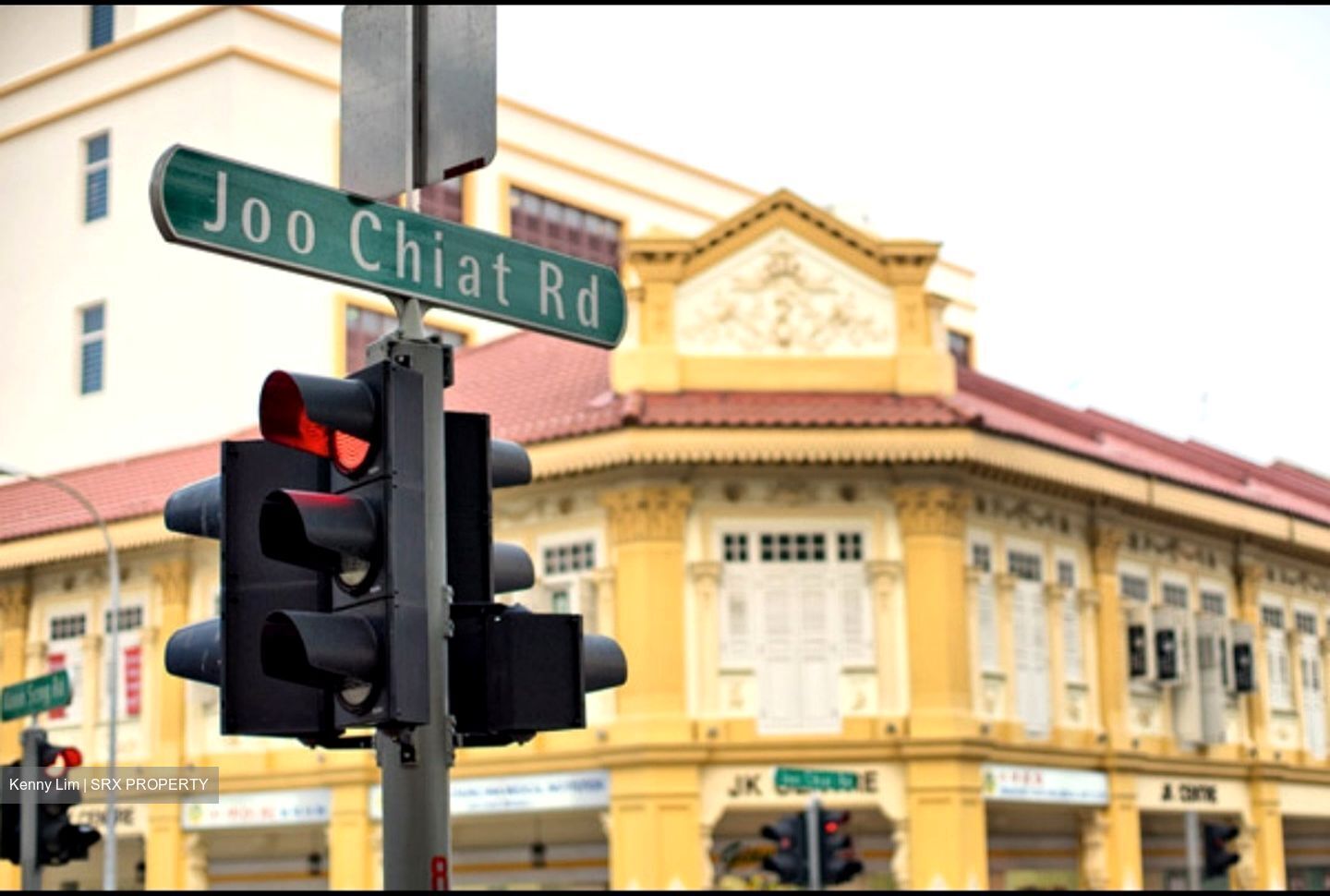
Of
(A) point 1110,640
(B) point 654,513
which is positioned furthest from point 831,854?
(A) point 1110,640

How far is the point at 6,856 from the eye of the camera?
1340 cm

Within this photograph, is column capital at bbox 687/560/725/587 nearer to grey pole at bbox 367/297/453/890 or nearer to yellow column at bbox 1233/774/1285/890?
yellow column at bbox 1233/774/1285/890

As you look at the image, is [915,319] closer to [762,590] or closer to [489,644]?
[762,590]

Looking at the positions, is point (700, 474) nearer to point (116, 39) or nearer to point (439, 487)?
point (116, 39)

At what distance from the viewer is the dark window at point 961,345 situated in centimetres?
4788

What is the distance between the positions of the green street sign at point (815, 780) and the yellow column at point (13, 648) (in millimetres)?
12579

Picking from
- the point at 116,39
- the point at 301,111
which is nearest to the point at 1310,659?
the point at 301,111

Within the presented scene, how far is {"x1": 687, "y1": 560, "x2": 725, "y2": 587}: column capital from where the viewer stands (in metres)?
29.1

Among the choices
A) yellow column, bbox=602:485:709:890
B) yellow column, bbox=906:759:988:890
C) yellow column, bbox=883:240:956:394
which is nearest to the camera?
yellow column, bbox=602:485:709:890

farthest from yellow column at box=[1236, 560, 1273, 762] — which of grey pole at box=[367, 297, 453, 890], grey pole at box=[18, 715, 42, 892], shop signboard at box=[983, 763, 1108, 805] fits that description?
grey pole at box=[367, 297, 453, 890]

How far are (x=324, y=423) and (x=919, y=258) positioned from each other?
2496cm

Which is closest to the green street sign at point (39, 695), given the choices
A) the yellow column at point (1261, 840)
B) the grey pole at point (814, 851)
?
the grey pole at point (814, 851)

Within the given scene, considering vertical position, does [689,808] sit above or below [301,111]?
below

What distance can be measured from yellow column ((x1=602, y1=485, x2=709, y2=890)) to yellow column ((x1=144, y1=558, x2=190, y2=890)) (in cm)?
744
